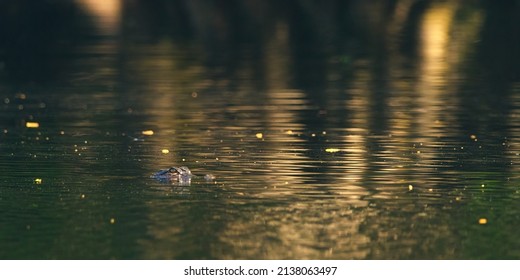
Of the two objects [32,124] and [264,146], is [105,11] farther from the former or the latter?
→ [264,146]

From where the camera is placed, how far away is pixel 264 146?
72.1ft

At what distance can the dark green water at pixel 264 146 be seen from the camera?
1531 centimetres

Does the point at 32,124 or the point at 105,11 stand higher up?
the point at 105,11

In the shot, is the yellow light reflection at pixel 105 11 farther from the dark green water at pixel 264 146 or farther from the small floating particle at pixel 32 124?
the small floating particle at pixel 32 124

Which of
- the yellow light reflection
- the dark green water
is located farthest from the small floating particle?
the yellow light reflection

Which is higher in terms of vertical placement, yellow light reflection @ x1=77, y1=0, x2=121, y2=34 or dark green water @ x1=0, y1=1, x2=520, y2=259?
yellow light reflection @ x1=77, y1=0, x2=121, y2=34

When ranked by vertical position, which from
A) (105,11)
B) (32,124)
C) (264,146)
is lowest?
(264,146)

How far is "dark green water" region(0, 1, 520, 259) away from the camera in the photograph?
1531 centimetres

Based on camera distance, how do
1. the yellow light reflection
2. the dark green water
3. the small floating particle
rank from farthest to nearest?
the yellow light reflection
the small floating particle
the dark green water

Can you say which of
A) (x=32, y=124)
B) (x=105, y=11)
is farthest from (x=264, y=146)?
(x=105, y=11)

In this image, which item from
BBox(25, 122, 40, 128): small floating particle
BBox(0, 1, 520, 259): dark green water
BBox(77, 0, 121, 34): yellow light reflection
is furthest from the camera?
BBox(77, 0, 121, 34): yellow light reflection

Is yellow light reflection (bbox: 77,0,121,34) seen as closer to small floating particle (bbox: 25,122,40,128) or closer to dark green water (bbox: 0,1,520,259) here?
dark green water (bbox: 0,1,520,259)

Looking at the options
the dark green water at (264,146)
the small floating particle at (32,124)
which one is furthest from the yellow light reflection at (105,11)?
the small floating particle at (32,124)

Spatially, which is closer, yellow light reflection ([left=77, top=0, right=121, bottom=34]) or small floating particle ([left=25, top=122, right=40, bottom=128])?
small floating particle ([left=25, top=122, right=40, bottom=128])
